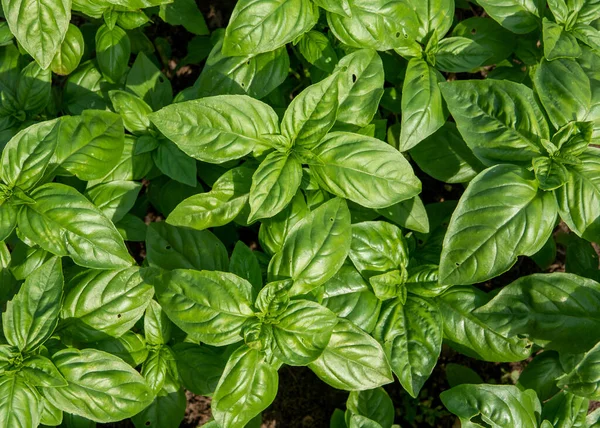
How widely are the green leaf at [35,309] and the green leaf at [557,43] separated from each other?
2.46 metres

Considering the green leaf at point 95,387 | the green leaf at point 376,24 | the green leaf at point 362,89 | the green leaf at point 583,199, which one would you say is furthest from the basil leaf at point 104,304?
the green leaf at point 583,199

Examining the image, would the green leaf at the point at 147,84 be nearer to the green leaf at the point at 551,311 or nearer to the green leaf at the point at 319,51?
the green leaf at the point at 319,51

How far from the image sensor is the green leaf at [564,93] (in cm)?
278

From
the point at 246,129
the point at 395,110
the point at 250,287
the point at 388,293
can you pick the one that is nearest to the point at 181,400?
the point at 250,287

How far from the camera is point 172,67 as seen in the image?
4.43m

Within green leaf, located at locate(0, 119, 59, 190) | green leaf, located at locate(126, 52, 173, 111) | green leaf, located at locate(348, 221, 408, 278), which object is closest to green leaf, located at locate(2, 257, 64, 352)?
green leaf, located at locate(0, 119, 59, 190)

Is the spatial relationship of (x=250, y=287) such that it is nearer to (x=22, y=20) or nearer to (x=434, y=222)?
(x=434, y=222)

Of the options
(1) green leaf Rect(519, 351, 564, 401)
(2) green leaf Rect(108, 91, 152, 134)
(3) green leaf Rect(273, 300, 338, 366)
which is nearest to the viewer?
(3) green leaf Rect(273, 300, 338, 366)

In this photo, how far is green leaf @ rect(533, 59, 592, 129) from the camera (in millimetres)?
2777

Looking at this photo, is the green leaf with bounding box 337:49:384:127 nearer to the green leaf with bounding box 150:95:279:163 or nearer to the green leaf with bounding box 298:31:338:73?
the green leaf with bounding box 298:31:338:73

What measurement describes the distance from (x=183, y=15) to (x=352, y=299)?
195cm

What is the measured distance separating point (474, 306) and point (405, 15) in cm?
147

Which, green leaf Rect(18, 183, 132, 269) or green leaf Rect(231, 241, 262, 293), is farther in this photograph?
green leaf Rect(231, 241, 262, 293)

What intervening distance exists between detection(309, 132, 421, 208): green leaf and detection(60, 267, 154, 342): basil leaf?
1032mm
